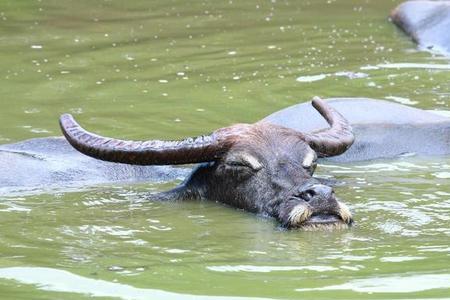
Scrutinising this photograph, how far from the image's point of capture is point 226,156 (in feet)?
30.8

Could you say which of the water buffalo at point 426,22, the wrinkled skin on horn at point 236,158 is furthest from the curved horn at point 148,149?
the water buffalo at point 426,22

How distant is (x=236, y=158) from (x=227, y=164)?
0.32ft

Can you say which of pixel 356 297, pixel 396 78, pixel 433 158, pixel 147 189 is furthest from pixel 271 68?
pixel 356 297

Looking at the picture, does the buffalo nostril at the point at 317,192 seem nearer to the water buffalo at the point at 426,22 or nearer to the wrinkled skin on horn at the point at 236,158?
the wrinkled skin on horn at the point at 236,158

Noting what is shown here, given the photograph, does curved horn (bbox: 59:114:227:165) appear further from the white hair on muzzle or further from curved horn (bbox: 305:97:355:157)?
the white hair on muzzle

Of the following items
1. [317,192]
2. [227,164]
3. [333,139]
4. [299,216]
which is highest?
[333,139]

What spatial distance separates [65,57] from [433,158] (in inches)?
261

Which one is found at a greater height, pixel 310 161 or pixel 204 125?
pixel 204 125

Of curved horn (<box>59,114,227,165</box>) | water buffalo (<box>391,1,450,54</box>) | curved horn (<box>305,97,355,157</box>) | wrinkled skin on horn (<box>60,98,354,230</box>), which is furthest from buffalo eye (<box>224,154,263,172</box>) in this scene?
water buffalo (<box>391,1,450,54</box>)

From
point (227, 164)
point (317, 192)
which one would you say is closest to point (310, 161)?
point (227, 164)

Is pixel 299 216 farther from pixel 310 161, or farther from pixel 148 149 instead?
pixel 148 149

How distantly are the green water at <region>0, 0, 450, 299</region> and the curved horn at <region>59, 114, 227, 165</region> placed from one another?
0.34m

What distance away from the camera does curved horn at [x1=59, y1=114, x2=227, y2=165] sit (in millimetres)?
9188

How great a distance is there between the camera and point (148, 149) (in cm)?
918
